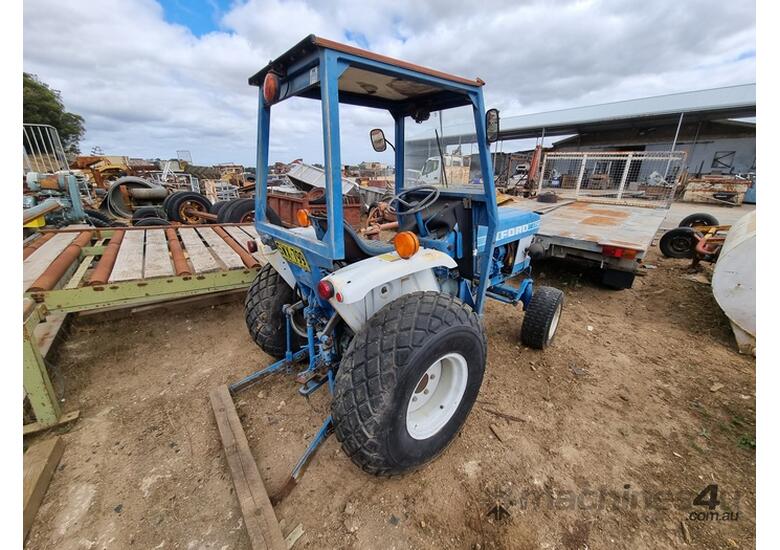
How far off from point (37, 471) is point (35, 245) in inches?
112

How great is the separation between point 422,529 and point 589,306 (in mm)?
3822

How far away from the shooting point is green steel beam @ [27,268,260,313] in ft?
7.48

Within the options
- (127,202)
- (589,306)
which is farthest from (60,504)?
(127,202)

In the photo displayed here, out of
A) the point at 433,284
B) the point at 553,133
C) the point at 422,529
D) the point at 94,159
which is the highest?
the point at 553,133

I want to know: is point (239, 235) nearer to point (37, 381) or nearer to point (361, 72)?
point (37, 381)

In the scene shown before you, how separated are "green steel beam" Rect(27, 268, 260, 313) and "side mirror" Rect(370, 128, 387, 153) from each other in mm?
1636

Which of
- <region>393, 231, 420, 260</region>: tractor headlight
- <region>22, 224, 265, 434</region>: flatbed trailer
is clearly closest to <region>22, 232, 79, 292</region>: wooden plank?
<region>22, 224, 265, 434</region>: flatbed trailer

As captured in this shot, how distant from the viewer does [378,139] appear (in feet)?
8.21

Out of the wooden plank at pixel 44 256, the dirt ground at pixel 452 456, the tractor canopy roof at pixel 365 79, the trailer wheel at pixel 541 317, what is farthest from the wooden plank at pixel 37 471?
the trailer wheel at pixel 541 317

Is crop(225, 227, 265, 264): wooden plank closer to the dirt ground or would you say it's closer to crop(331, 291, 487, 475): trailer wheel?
the dirt ground

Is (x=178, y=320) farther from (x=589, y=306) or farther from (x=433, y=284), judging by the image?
(x=589, y=306)

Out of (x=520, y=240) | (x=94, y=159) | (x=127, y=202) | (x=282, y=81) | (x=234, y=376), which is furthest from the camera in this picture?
(x=94, y=159)

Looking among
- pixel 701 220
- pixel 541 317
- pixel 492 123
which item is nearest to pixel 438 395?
pixel 541 317

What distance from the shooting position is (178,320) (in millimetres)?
3598
